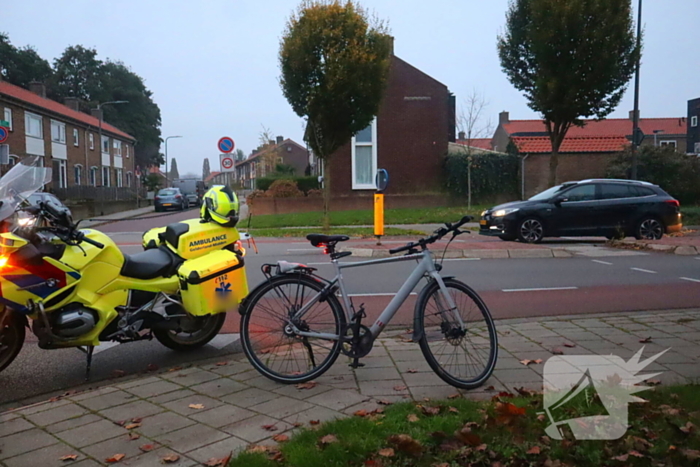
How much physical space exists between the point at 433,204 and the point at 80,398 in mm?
28137

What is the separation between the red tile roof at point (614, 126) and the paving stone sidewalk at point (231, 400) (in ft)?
163

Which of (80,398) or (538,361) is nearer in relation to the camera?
(80,398)

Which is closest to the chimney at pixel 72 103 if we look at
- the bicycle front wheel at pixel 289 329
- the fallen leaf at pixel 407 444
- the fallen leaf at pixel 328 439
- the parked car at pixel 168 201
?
the parked car at pixel 168 201

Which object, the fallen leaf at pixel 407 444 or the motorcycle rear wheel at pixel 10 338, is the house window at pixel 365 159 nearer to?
the motorcycle rear wheel at pixel 10 338

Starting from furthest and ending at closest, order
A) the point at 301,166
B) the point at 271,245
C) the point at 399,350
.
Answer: the point at 301,166 < the point at 271,245 < the point at 399,350

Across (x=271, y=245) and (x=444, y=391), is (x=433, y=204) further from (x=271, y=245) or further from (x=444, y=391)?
(x=444, y=391)

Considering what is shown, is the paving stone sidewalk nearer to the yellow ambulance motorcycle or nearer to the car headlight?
the yellow ambulance motorcycle

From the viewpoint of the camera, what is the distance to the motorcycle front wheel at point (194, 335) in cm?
562

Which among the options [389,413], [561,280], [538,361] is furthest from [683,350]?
[561,280]

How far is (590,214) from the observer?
15.5m

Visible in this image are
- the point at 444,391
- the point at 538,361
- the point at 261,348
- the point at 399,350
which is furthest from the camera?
the point at 399,350

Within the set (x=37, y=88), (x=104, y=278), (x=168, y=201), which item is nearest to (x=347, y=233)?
(x=104, y=278)

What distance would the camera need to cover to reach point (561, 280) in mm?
9812

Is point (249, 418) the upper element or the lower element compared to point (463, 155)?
lower
